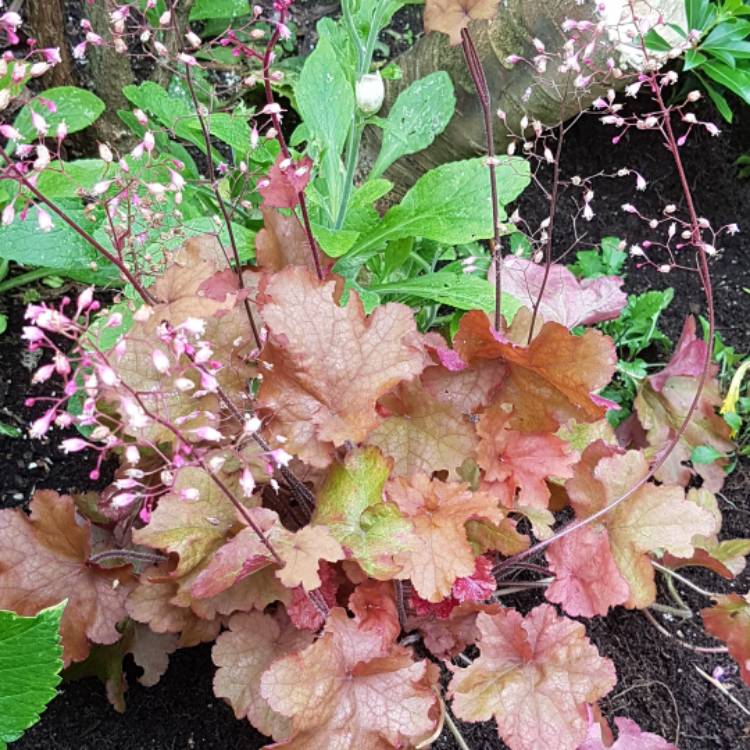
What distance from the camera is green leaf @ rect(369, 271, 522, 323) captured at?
4.47 ft

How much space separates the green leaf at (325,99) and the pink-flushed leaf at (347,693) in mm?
798

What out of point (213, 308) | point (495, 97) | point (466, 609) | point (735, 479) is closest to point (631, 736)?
point (466, 609)

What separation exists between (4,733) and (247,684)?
31cm

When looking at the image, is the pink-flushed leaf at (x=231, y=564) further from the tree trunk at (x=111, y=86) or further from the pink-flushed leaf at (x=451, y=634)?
the tree trunk at (x=111, y=86)

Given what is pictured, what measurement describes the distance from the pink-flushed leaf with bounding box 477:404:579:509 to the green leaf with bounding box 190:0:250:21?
4.28ft

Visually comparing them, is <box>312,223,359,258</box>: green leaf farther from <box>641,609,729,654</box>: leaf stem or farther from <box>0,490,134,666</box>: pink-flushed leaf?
<box>641,609,729,654</box>: leaf stem

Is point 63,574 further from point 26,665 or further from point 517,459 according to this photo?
point 517,459

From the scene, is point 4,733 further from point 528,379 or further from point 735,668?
point 735,668

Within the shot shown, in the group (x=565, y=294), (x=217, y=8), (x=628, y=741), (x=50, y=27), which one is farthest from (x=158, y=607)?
(x=217, y=8)

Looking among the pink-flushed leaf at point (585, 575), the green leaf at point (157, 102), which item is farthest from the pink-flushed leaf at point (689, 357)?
the green leaf at point (157, 102)

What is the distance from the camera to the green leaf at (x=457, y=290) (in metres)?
1.36

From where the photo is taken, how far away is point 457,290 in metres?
1.40

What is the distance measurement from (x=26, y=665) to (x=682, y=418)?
124cm

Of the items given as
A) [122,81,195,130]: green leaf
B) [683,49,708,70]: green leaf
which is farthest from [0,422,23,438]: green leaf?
[683,49,708,70]: green leaf
